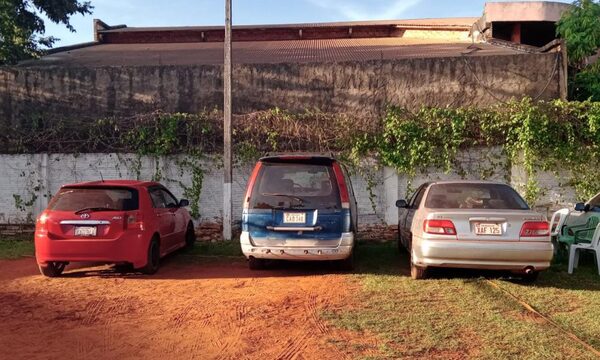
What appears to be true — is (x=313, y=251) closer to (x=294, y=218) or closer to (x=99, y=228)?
(x=294, y=218)

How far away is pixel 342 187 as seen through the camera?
7.31 m

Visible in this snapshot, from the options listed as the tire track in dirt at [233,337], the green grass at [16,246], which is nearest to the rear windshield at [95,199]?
the tire track in dirt at [233,337]

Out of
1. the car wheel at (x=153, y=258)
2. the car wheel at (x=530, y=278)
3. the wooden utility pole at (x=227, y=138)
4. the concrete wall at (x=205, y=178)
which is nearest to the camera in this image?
the car wheel at (x=530, y=278)

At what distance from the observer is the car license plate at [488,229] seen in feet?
21.3

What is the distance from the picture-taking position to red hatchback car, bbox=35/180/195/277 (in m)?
7.29

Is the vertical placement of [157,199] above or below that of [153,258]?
above

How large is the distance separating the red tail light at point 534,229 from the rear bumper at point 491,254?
0.11 m

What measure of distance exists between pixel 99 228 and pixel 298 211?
2.85 meters

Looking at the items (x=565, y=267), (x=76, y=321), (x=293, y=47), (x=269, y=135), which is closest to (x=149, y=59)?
(x=293, y=47)

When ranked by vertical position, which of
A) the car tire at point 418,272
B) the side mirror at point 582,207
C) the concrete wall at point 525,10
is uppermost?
the concrete wall at point 525,10

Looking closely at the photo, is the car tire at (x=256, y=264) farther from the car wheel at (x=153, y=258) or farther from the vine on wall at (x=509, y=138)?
the vine on wall at (x=509, y=138)

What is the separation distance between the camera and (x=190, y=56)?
16297 millimetres

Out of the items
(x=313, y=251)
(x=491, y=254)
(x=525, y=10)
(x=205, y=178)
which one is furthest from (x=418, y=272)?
(x=525, y=10)

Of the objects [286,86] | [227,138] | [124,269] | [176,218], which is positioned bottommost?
[124,269]
